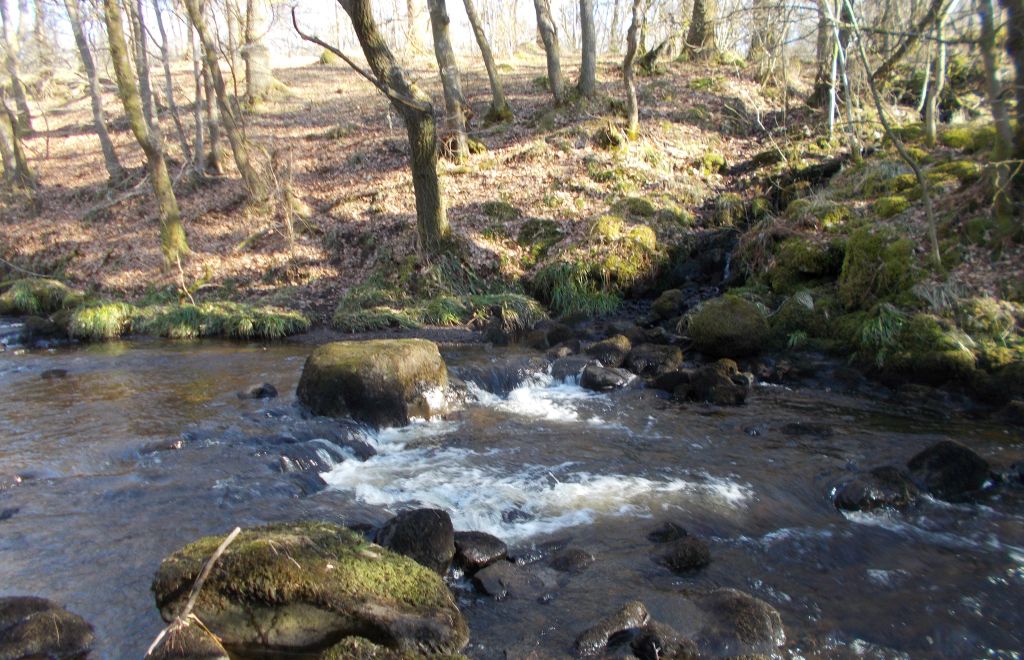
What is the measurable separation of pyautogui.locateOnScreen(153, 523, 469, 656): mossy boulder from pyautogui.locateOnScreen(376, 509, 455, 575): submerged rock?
0.58 m

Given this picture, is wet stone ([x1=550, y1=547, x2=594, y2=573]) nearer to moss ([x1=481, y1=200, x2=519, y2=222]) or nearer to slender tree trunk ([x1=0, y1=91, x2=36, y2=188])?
moss ([x1=481, y1=200, x2=519, y2=222])

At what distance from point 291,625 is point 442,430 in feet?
15.0

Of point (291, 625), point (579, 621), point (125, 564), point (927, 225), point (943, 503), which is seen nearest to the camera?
point (291, 625)

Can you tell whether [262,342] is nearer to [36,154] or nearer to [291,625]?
[291,625]

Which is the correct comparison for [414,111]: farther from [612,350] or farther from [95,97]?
[95,97]

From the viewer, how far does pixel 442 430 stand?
890 centimetres

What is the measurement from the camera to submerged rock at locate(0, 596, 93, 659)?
4.24 m

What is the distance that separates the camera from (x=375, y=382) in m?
9.02

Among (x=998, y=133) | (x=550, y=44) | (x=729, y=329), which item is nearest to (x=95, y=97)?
(x=550, y=44)

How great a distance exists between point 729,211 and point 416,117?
284 inches

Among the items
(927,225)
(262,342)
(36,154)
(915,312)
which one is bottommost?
(262,342)

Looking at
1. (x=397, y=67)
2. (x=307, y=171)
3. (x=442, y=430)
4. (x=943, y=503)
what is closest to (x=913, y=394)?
(x=943, y=503)

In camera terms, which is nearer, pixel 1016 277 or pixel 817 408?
pixel 817 408

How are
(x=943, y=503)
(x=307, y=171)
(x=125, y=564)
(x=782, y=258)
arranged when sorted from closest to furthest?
(x=125, y=564) < (x=943, y=503) < (x=782, y=258) < (x=307, y=171)
